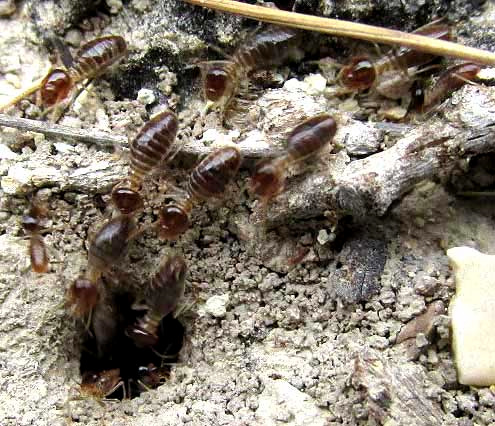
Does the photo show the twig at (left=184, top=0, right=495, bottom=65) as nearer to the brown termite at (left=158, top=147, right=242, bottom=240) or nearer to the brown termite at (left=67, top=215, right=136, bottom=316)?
the brown termite at (left=158, top=147, right=242, bottom=240)

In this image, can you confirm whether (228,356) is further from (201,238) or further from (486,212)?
(486,212)

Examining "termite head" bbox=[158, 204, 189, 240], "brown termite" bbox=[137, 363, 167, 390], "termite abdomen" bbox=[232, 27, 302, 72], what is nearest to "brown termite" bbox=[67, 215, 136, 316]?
"termite head" bbox=[158, 204, 189, 240]

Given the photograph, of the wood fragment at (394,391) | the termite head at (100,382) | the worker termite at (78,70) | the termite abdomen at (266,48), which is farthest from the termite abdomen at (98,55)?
the wood fragment at (394,391)

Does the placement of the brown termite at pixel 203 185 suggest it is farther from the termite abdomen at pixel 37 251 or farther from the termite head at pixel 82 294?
the termite abdomen at pixel 37 251

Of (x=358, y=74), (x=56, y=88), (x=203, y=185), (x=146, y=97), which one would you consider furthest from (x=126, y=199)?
(x=358, y=74)

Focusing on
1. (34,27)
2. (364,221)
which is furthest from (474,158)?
(34,27)

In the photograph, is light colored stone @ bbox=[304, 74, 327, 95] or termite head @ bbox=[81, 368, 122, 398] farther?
light colored stone @ bbox=[304, 74, 327, 95]
